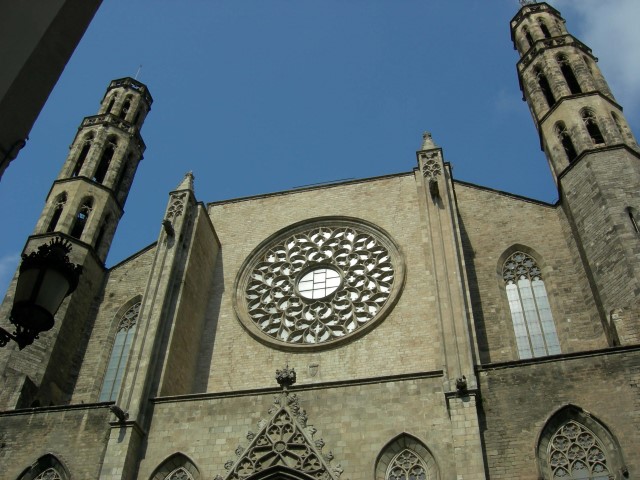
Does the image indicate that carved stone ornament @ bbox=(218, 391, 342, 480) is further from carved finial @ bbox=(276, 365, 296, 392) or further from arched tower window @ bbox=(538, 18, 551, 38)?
arched tower window @ bbox=(538, 18, 551, 38)

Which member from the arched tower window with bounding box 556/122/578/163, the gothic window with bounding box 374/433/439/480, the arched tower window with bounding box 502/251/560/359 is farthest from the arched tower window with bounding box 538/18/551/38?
the gothic window with bounding box 374/433/439/480

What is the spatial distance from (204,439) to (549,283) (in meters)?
8.25

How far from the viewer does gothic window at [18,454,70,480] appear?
11.7 m

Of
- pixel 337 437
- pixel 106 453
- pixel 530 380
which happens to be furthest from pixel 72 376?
pixel 530 380

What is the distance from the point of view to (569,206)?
49.2 ft

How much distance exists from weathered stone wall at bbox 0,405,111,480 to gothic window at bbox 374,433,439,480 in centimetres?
507

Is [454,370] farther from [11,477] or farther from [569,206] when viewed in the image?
[11,477]

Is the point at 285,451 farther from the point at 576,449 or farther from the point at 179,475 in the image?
the point at 576,449

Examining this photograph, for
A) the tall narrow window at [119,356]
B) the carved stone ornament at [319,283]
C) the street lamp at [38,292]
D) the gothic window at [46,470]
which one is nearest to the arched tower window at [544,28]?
the carved stone ornament at [319,283]

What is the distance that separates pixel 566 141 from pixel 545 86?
2.92m

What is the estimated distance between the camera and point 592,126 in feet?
53.8

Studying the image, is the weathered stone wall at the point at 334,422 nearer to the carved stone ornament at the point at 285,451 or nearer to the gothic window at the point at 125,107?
the carved stone ornament at the point at 285,451

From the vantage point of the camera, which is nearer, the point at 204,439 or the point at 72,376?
the point at 204,439

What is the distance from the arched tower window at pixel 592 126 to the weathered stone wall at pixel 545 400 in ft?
23.2
